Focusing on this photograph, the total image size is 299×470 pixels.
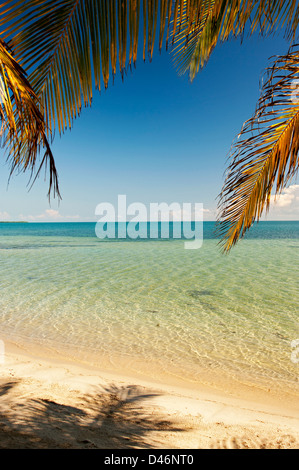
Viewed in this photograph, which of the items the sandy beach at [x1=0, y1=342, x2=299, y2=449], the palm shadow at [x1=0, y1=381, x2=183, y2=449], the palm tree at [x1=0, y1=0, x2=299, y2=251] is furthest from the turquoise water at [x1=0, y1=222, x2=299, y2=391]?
the palm tree at [x1=0, y1=0, x2=299, y2=251]

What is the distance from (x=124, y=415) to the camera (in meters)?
3.32

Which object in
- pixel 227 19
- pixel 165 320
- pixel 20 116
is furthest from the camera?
pixel 165 320

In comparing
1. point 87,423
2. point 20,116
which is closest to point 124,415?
point 87,423

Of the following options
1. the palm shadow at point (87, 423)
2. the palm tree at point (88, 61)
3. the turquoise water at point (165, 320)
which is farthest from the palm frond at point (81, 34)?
the turquoise water at point (165, 320)

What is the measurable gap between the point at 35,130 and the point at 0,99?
40cm

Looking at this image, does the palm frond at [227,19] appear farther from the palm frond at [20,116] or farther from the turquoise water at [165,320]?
the turquoise water at [165,320]

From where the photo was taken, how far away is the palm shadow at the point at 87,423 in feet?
8.44

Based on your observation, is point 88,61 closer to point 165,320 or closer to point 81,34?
point 81,34

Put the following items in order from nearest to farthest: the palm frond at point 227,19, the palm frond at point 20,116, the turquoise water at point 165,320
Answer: the palm frond at point 20,116 → the palm frond at point 227,19 → the turquoise water at point 165,320

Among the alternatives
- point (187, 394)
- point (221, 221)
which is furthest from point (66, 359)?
point (221, 221)

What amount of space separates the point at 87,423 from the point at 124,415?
1.54ft

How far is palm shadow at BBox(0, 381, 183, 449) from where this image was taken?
2.57 meters
